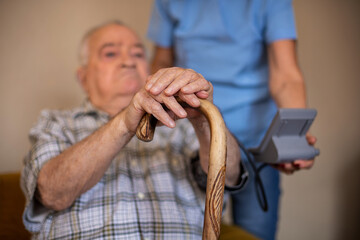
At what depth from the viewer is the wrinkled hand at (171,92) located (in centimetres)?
61

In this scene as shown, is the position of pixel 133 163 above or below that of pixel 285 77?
below

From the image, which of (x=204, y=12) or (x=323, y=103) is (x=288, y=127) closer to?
(x=204, y=12)

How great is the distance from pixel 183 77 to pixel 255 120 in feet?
1.98

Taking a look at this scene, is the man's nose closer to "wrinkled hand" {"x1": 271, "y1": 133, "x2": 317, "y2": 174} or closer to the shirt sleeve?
the shirt sleeve

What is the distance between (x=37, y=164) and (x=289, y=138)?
68 cm

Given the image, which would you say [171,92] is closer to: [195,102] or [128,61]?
[195,102]

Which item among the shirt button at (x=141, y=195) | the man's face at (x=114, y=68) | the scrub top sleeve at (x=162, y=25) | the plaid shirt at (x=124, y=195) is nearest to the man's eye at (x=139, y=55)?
the man's face at (x=114, y=68)

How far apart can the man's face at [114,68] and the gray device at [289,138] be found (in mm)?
507

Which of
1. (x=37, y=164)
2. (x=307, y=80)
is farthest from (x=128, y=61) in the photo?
(x=307, y=80)

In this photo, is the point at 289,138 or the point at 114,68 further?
the point at 114,68

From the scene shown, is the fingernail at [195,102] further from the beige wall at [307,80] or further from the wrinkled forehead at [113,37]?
the beige wall at [307,80]

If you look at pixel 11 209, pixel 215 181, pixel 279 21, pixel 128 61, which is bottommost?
pixel 11 209

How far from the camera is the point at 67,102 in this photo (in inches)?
68.4

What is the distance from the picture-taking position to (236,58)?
114cm
